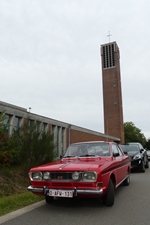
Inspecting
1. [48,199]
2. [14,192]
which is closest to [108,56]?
[14,192]

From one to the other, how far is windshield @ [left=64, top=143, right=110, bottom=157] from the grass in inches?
61.2

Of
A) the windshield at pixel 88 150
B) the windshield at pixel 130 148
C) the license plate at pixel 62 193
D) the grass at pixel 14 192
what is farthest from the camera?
the windshield at pixel 130 148

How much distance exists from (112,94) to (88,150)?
56.0 meters

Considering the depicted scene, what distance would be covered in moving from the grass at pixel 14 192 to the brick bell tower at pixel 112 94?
5214 cm

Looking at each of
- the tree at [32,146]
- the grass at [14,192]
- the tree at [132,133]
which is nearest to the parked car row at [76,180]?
the grass at [14,192]

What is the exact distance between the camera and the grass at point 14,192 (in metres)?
5.29

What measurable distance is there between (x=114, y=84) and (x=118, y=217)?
58.6 metres

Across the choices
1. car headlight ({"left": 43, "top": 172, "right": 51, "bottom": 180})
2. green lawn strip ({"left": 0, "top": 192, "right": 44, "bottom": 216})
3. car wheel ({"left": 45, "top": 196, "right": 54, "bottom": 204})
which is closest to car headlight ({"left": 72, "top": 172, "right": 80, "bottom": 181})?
car headlight ({"left": 43, "top": 172, "right": 51, "bottom": 180})

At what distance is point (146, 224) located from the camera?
400 cm

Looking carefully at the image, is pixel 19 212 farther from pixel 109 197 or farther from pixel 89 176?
pixel 109 197

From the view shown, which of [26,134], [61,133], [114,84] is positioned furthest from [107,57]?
[26,134]

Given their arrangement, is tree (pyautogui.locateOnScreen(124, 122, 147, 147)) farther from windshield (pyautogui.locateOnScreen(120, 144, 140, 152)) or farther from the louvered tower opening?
windshield (pyautogui.locateOnScreen(120, 144, 140, 152))

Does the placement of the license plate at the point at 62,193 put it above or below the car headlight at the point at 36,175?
below

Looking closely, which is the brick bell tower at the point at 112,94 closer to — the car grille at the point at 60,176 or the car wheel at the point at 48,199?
the car wheel at the point at 48,199
